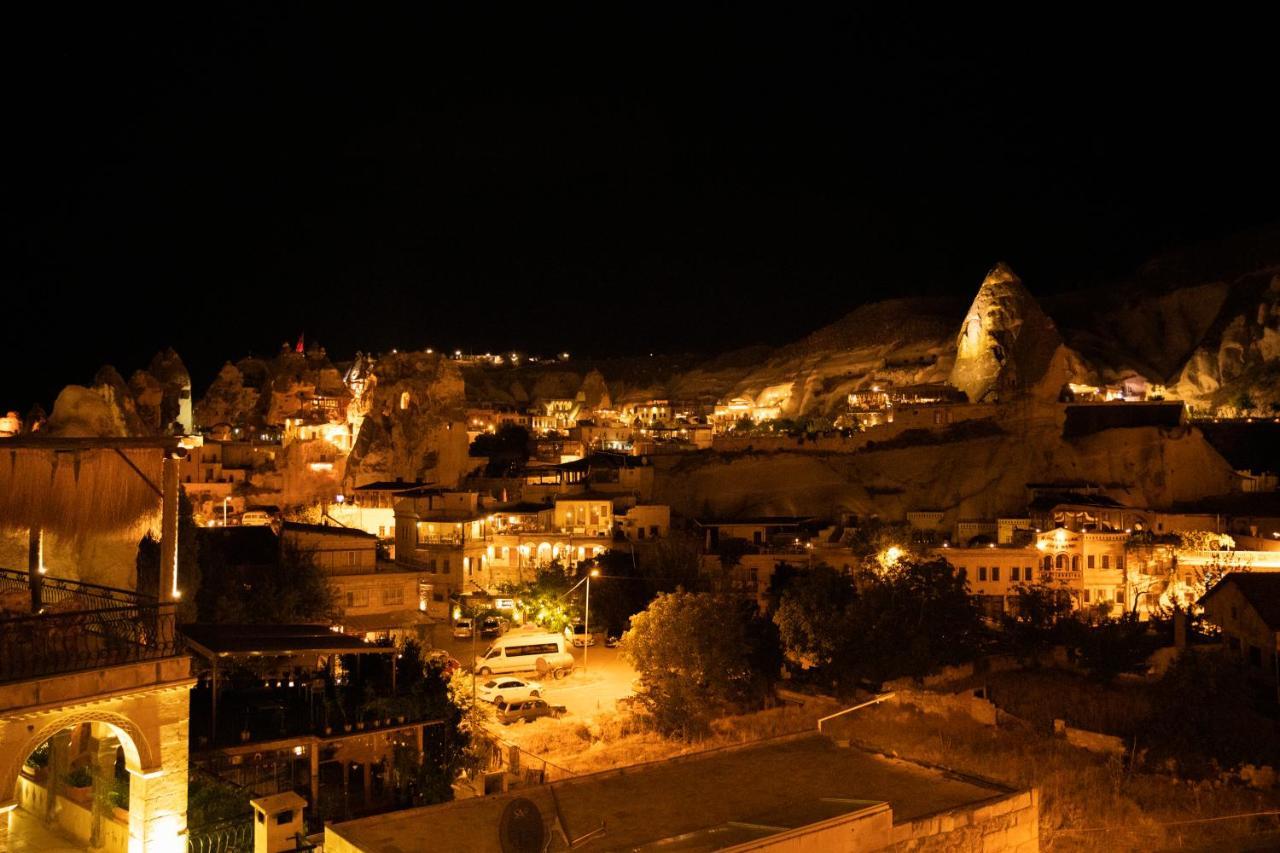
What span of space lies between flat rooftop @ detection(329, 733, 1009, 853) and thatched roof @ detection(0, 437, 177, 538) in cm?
504

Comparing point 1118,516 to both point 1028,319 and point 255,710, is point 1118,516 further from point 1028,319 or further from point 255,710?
point 255,710

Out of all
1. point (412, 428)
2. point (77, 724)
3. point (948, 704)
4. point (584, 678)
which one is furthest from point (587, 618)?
point (412, 428)

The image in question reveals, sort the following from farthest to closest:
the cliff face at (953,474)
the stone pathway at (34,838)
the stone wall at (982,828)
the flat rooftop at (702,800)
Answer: the cliff face at (953,474), the stone pathway at (34,838), the stone wall at (982,828), the flat rooftop at (702,800)

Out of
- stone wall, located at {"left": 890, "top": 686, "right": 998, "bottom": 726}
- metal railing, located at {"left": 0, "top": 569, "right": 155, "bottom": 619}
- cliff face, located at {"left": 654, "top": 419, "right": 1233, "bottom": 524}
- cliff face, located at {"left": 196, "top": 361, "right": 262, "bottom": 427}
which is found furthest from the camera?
cliff face, located at {"left": 196, "top": 361, "right": 262, "bottom": 427}

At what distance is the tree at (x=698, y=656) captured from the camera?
23.6 meters

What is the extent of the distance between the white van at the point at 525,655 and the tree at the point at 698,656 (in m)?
2.03

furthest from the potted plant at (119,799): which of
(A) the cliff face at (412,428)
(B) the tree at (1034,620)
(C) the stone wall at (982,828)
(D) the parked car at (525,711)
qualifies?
(A) the cliff face at (412,428)

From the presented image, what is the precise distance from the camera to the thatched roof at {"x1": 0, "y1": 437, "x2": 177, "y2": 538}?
449 inches

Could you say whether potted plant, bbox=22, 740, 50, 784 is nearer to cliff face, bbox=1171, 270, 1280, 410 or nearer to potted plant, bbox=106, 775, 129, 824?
potted plant, bbox=106, 775, 129, 824

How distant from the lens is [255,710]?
555 inches

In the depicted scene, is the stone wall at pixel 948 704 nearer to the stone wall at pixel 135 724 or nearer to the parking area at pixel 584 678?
the parking area at pixel 584 678

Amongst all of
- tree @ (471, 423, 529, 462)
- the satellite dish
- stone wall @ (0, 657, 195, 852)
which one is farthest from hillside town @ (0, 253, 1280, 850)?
the satellite dish

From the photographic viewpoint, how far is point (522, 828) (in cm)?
815

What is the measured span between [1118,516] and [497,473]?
1159 inches
